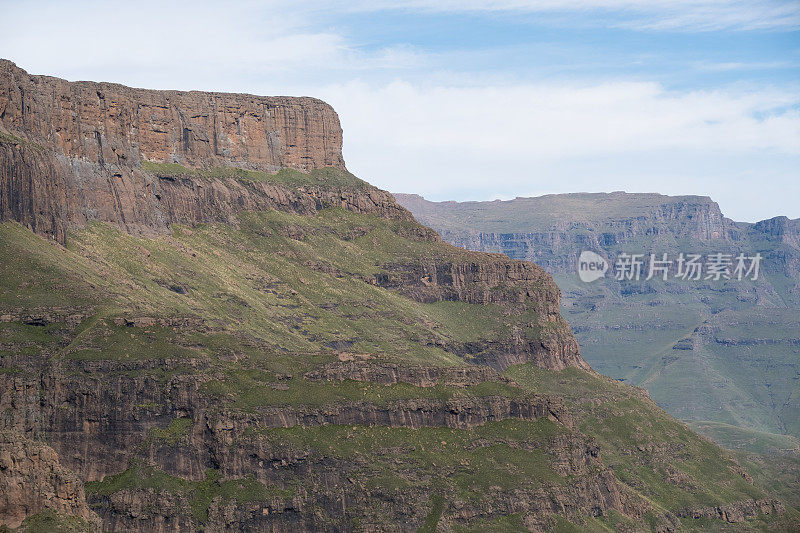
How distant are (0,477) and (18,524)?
5.49 m

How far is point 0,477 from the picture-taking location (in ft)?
525

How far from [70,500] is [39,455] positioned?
20.3ft

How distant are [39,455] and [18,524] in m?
10.2

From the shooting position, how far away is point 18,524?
521 ft

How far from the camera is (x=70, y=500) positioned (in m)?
167

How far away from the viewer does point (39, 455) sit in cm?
16675

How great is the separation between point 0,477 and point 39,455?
24.2 feet
